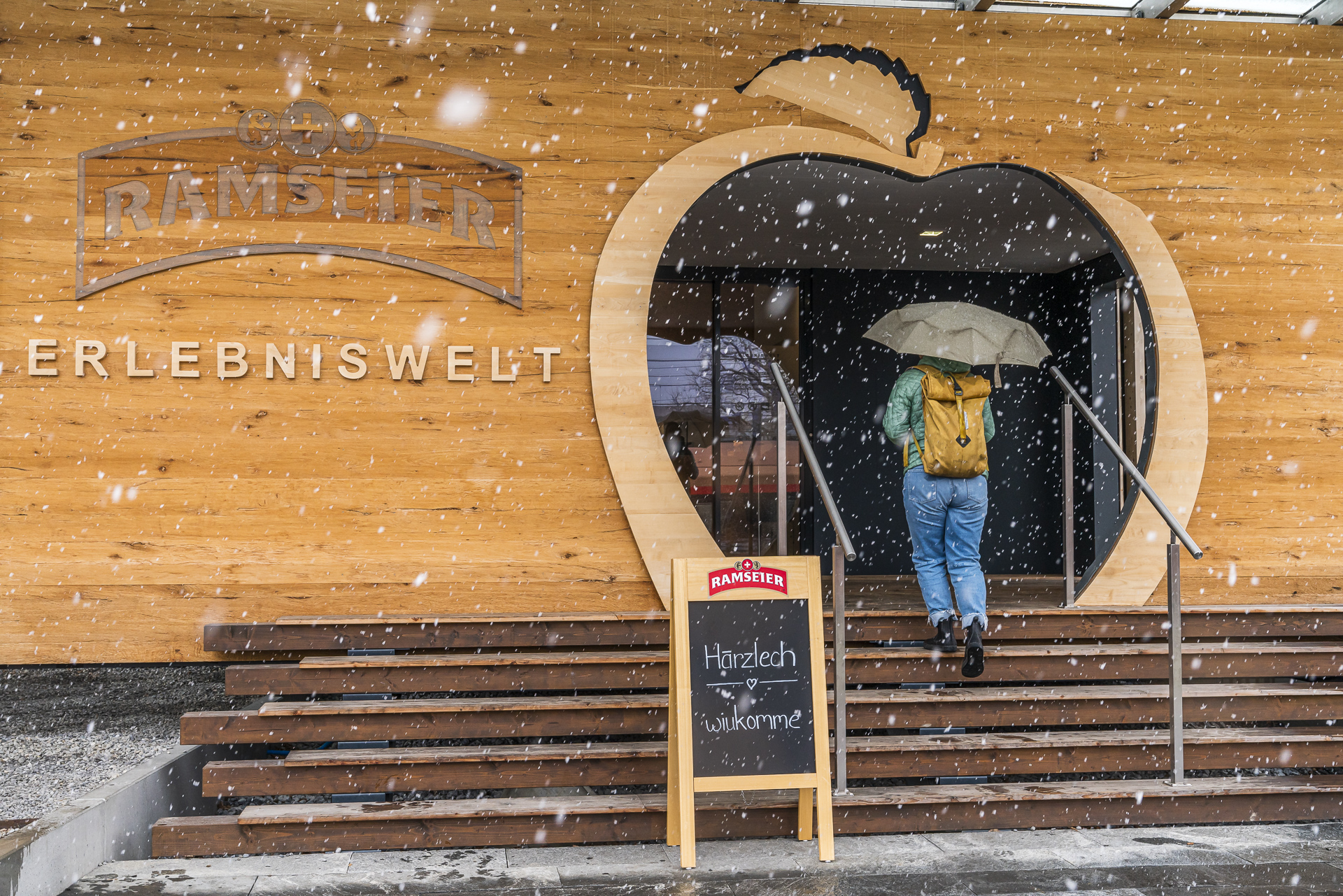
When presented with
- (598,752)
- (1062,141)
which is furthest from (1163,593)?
(598,752)

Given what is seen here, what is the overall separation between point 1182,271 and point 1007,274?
4.40 meters

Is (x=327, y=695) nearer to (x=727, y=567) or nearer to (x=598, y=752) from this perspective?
(x=598, y=752)

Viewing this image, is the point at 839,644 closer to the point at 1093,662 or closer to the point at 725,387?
the point at 1093,662

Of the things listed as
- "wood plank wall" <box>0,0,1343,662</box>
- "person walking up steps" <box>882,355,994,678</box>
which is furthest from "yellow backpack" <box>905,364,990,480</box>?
"wood plank wall" <box>0,0,1343,662</box>

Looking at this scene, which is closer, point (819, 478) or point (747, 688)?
point (747, 688)

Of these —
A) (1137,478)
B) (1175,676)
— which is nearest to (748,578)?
(1175,676)

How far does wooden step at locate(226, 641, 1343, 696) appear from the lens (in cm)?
450

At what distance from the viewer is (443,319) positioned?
200 inches

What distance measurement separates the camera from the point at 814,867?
3.76 metres

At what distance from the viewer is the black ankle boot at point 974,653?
14.9 feet

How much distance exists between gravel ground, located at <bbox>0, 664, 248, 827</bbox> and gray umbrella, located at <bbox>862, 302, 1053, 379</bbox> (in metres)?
3.51

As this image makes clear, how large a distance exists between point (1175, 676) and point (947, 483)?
3.87ft

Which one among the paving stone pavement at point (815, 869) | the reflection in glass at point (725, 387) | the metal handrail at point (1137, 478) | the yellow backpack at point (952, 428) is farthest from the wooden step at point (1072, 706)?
the reflection in glass at point (725, 387)

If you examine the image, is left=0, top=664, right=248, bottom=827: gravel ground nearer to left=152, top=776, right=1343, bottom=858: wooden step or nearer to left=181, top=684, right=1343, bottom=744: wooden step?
left=181, top=684, right=1343, bottom=744: wooden step
